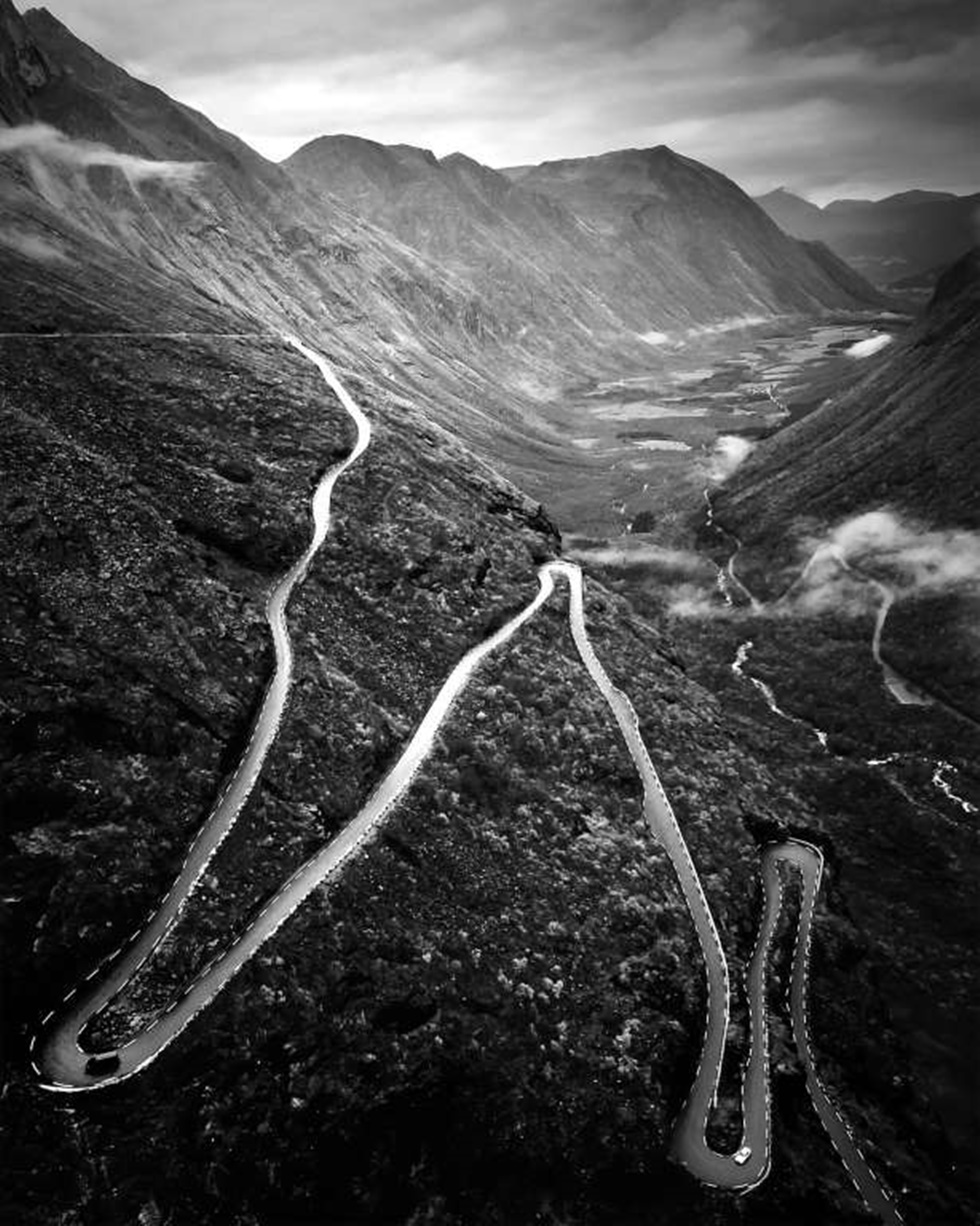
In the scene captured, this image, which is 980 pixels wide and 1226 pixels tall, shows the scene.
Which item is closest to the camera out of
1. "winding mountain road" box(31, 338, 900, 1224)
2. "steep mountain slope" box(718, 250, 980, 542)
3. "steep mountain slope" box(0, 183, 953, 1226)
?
"winding mountain road" box(31, 338, 900, 1224)

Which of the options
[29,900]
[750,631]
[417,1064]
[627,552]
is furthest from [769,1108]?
[627,552]

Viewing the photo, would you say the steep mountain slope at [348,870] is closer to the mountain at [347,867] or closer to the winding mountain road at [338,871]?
the mountain at [347,867]

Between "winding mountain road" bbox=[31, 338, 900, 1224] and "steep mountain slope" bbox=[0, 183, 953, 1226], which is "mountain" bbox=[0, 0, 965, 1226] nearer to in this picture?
"steep mountain slope" bbox=[0, 183, 953, 1226]

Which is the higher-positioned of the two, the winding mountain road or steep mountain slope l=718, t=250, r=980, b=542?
steep mountain slope l=718, t=250, r=980, b=542

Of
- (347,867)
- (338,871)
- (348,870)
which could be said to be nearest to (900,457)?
(347,867)

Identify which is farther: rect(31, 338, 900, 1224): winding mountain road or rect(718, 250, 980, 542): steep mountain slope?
rect(718, 250, 980, 542): steep mountain slope

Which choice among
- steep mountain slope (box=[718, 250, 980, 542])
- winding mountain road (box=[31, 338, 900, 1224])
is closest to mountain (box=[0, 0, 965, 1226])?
winding mountain road (box=[31, 338, 900, 1224])

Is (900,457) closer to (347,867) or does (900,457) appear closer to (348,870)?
(347,867)
